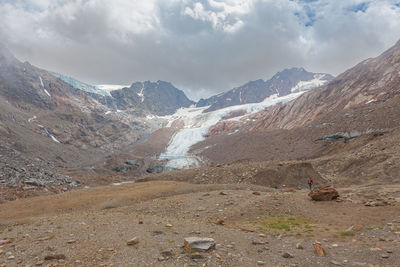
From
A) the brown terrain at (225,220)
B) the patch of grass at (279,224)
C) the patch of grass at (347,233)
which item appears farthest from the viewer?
the patch of grass at (279,224)

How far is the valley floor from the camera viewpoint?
7.14 meters

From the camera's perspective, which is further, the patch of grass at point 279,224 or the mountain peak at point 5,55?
the mountain peak at point 5,55

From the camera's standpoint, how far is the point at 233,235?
930 centimetres

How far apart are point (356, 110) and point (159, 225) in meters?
63.4

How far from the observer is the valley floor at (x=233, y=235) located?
7.14 m

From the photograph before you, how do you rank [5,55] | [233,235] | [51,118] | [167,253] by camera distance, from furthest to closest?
1. [5,55]
2. [51,118]
3. [233,235]
4. [167,253]

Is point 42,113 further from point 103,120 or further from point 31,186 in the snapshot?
point 31,186

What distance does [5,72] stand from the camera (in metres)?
144

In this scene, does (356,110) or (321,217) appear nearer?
(321,217)

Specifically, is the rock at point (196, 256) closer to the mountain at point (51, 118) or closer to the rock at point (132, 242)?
the rock at point (132, 242)

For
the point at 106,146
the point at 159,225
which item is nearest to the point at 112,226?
the point at 159,225

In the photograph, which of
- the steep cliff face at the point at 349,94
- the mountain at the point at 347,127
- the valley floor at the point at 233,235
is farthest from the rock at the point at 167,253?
the steep cliff face at the point at 349,94

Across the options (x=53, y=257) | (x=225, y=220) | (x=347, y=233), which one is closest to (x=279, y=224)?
(x=225, y=220)

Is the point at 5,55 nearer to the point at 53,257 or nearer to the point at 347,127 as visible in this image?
the point at 347,127
